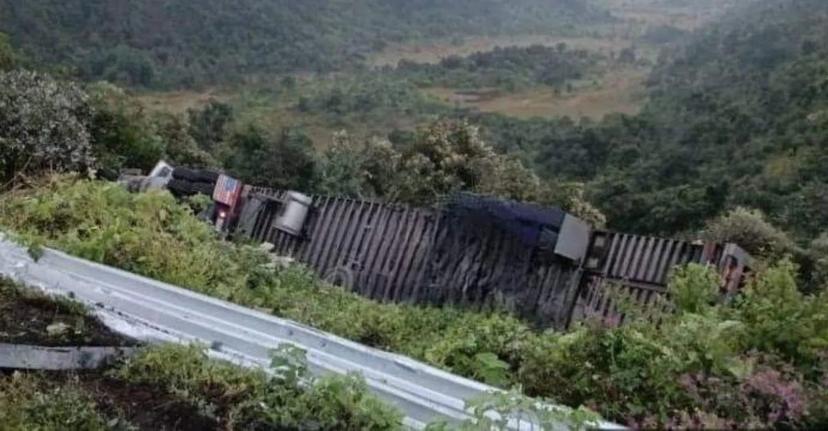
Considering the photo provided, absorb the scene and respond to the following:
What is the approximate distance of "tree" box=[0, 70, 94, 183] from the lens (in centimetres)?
1038

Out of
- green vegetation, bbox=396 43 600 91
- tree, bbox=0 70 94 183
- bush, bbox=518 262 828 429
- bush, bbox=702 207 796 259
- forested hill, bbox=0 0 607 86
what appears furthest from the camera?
green vegetation, bbox=396 43 600 91

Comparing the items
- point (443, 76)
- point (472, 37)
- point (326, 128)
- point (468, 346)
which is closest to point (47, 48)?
point (326, 128)

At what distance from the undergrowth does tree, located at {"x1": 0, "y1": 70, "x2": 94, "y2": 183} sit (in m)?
3.38

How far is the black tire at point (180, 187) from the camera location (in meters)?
11.4

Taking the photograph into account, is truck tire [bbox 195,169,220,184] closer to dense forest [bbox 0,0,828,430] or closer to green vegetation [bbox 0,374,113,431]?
dense forest [bbox 0,0,828,430]

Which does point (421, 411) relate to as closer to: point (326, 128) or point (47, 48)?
point (326, 128)

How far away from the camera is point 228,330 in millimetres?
4883

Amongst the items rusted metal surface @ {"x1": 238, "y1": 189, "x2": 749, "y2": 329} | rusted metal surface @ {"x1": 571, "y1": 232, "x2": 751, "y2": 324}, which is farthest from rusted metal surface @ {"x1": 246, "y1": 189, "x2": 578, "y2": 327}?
rusted metal surface @ {"x1": 571, "y1": 232, "x2": 751, "y2": 324}

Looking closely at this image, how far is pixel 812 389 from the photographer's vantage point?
337 cm

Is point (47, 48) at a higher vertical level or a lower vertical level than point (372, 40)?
lower

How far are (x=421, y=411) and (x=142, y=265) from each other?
2.84 m

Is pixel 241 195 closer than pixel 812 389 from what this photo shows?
No

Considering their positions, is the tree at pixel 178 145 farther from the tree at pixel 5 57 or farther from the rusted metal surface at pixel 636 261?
the rusted metal surface at pixel 636 261

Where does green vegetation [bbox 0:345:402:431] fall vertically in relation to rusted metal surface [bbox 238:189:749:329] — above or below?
below
